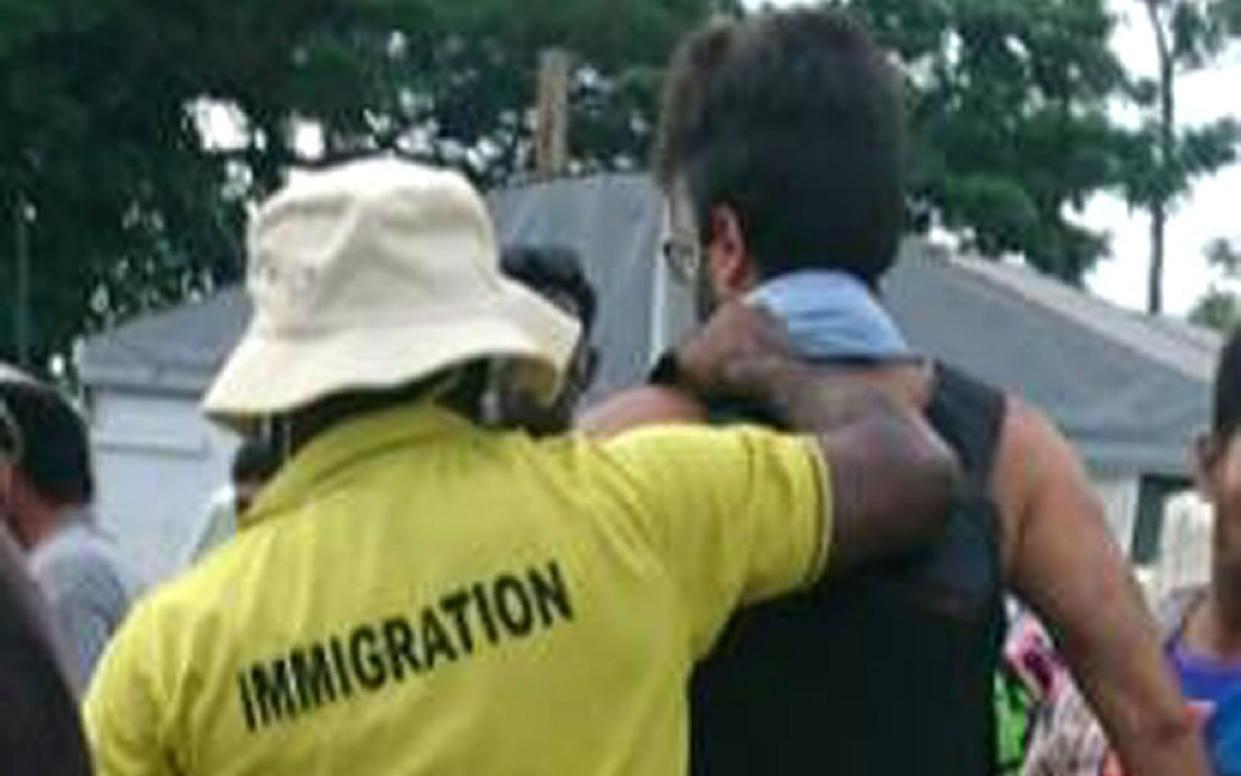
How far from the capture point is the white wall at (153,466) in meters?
21.2

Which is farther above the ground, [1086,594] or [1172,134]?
[1086,594]

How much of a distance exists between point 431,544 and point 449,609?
0.05 m

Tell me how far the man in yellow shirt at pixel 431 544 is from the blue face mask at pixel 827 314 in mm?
153

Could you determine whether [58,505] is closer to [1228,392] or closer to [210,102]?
[1228,392]

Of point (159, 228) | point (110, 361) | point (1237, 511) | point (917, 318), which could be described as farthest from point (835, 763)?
point (159, 228)

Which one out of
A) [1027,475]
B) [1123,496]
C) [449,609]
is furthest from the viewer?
[1123,496]

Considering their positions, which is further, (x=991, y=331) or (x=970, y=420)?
(x=991, y=331)

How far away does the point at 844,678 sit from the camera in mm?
2963

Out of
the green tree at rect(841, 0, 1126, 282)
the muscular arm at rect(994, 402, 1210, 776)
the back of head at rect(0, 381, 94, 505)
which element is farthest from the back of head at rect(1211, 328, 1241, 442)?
the green tree at rect(841, 0, 1126, 282)

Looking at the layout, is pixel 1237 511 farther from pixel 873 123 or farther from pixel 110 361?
pixel 110 361

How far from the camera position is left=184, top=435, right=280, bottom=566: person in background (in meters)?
3.06

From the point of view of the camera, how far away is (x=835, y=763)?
2967 millimetres

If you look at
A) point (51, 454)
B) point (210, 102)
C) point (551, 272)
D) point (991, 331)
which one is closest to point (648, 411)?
point (551, 272)

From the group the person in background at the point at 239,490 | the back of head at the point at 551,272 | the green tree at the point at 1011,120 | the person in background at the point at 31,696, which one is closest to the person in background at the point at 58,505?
the person in background at the point at 239,490
